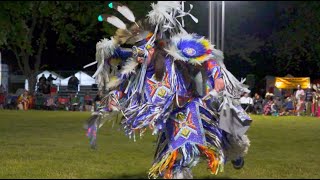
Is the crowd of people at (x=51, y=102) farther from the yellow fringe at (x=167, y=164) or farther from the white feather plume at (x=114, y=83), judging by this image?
the yellow fringe at (x=167, y=164)

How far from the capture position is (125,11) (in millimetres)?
6973

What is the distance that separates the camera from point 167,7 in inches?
276

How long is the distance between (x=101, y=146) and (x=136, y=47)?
20.0 ft

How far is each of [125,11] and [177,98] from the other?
1132 millimetres

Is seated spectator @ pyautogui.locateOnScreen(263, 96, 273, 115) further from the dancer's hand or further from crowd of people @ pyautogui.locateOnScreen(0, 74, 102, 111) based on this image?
the dancer's hand

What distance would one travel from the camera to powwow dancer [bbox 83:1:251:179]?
21.6 ft

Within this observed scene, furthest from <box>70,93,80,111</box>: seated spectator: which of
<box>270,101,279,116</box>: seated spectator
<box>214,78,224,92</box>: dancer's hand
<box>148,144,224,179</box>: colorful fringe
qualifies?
<box>214,78,224,92</box>: dancer's hand

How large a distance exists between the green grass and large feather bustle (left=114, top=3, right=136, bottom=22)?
1.69m

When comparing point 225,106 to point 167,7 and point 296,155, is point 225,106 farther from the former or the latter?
point 296,155

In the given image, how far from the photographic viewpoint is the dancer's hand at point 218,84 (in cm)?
667

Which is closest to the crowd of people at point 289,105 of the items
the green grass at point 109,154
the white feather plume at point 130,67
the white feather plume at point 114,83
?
the green grass at point 109,154

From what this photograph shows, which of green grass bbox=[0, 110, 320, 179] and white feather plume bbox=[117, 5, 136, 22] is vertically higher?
white feather plume bbox=[117, 5, 136, 22]

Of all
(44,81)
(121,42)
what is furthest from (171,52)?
(44,81)

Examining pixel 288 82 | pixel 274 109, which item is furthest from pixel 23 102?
pixel 288 82
